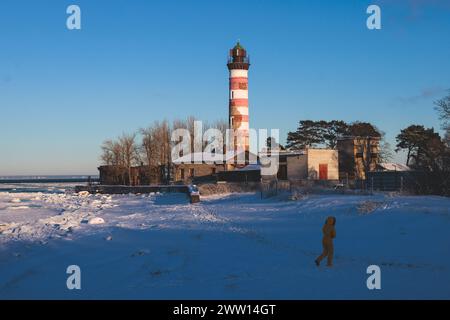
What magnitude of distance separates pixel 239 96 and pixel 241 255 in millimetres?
46232

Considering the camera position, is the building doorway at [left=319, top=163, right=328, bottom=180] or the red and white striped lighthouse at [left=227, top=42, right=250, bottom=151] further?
the red and white striped lighthouse at [left=227, top=42, right=250, bottom=151]

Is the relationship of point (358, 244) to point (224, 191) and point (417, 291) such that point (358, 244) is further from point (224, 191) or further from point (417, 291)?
point (224, 191)

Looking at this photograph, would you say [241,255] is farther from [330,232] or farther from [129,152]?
[129,152]

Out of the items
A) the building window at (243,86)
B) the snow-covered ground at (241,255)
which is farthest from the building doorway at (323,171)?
the snow-covered ground at (241,255)

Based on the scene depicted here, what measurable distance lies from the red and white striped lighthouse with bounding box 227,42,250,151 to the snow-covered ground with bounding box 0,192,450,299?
37.1m

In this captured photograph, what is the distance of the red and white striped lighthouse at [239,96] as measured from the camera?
58344 mm

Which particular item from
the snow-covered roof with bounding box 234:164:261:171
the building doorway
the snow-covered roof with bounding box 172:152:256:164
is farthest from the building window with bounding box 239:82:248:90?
the building doorway

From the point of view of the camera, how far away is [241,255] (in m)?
13.2

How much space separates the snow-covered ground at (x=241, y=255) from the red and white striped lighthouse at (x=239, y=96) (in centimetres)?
3711

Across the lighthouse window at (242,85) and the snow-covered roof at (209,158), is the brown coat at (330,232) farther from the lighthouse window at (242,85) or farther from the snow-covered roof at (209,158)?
the lighthouse window at (242,85)

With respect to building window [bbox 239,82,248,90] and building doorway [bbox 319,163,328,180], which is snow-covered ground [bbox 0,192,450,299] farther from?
building window [bbox 239,82,248,90]

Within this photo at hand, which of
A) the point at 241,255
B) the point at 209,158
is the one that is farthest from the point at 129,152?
the point at 241,255

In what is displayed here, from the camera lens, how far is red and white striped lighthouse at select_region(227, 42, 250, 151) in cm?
5834
